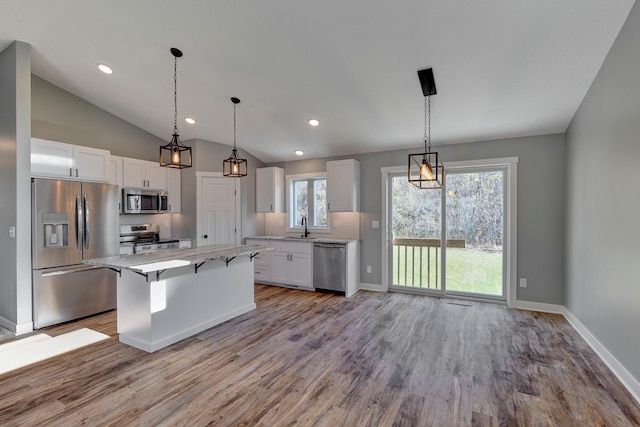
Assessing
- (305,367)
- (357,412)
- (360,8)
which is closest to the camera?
(357,412)

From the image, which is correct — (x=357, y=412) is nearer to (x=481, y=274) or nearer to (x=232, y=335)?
(x=232, y=335)

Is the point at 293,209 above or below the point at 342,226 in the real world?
above

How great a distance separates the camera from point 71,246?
12.4ft

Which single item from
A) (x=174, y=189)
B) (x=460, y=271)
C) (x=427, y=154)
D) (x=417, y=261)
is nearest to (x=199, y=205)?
(x=174, y=189)

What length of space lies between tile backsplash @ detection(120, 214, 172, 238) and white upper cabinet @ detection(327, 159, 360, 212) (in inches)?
117

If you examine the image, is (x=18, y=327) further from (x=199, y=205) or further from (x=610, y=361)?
(x=610, y=361)

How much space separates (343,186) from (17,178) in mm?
4225

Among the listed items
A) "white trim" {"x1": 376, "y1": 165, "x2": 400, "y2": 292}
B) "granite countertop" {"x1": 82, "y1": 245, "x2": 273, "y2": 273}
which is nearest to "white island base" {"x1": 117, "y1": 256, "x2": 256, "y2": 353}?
"granite countertop" {"x1": 82, "y1": 245, "x2": 273, "y2": 273}

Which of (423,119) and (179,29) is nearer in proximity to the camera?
(179,29)

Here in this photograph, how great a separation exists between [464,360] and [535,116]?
3.04 meters

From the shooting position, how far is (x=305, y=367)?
8.87ft

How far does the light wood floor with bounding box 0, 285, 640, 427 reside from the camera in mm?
2053

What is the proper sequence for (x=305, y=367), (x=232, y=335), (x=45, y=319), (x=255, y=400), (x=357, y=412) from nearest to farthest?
1. (x=357, y=412)
2. (x=255, y=400)
3. (x=305, y=367)
4. (x=232, y=335)
5. (x=45, y=319)

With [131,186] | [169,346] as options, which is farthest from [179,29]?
[169,346]
